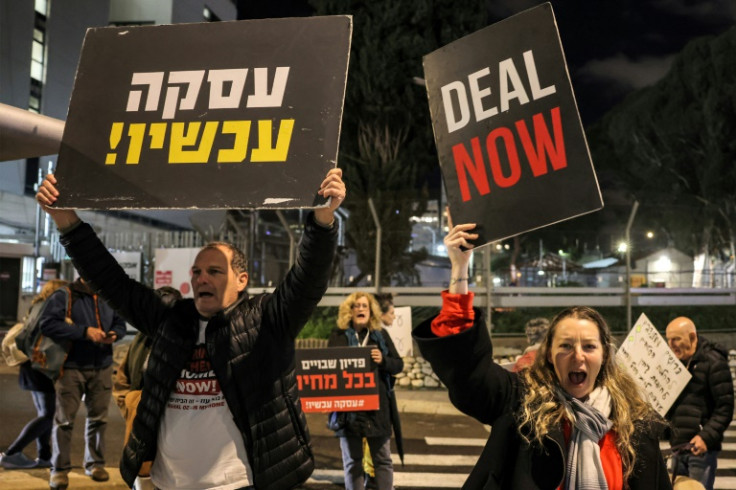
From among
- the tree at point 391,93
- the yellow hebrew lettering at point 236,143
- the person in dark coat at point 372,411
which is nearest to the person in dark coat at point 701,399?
the person in dark coat at point 372,411

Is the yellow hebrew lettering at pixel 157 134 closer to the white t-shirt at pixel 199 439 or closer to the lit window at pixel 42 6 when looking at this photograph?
the white t-shirt at pixel 199 439

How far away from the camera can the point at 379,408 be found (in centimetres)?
632

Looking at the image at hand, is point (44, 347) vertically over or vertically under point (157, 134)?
under

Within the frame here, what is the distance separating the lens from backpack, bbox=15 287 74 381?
6.62m

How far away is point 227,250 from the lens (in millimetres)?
3258

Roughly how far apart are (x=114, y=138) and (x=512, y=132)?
168cm

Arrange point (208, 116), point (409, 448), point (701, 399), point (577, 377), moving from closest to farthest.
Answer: point (577, 377), point (208, 116), point (701, 399), point (409, 448)

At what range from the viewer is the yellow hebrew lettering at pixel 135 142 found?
3.05m

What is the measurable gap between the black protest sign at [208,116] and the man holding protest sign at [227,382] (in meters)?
0.22

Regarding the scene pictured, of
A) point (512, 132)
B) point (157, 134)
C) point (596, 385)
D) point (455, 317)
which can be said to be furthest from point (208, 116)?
point (596, 385)

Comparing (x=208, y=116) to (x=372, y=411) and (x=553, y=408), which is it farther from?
(x=372, y=411)

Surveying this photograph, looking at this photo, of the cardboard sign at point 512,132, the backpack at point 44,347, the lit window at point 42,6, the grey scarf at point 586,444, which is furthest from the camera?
the lit window at point 42,6

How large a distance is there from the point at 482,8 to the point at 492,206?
21.2m

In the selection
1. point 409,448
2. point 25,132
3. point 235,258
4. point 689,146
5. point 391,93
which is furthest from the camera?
point 689,146
